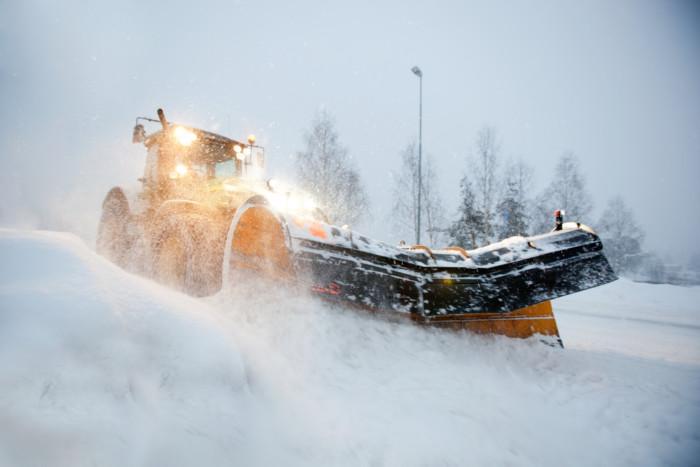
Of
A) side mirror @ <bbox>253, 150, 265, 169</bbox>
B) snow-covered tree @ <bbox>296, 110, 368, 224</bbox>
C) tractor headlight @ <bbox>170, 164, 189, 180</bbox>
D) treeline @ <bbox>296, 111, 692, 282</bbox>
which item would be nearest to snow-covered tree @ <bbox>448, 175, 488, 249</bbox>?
treeline @ <bbox>296, 111, 692, 282</bbox>

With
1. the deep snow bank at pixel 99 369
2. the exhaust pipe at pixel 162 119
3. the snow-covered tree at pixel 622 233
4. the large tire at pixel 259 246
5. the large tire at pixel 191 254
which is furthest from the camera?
the snow-covered tree at pixel 622 233

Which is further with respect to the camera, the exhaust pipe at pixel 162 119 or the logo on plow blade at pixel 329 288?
the exhaust pipe at pixel 162 119

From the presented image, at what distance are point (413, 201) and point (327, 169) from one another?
6.02 meters

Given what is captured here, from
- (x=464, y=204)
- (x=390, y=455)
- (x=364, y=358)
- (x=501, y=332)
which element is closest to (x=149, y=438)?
(x=390, y=455)

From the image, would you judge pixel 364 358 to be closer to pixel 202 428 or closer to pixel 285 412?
pixel 285 412

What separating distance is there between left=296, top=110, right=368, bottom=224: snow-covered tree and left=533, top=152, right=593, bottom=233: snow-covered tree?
47.3ft

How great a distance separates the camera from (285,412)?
4.61ft

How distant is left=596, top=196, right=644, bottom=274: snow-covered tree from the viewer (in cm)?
2855

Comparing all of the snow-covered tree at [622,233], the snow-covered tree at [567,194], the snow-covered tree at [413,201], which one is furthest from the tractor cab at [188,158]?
the snow-covered tree at [622,233]

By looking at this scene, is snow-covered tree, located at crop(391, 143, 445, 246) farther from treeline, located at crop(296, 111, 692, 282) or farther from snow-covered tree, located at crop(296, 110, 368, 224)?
snow-covered tree, located at crop(296, 110, 368, 224)

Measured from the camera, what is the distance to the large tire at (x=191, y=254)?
2936 mm

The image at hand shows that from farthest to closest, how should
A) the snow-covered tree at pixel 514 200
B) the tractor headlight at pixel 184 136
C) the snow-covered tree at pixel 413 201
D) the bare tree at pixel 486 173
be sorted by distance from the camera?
the snow-covered tree at pixel 413 201 → the snow-covered tree at pixel 514 200 → the bare tree at pixel 486 173 → the tractor headlight at pixel 184 136

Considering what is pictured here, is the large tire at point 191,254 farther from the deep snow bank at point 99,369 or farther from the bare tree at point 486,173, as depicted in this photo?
the bare tree at point 486,173

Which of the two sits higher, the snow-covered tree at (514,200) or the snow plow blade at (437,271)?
the snow-covered tree at (514,200)
